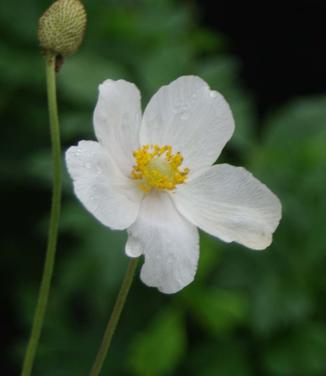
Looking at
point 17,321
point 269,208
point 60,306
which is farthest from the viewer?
point 17,321

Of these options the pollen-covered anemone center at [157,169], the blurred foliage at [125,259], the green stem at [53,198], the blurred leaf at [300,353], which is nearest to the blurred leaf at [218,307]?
the blurred foliage at [125,259]

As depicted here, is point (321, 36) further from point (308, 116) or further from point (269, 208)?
point (269, 208)

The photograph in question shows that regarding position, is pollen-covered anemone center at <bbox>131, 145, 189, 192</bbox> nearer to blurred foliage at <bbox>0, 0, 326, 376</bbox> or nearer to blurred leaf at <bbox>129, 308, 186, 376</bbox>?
blurred foliage at <bbox>0, 0, 326, 376</bbox>

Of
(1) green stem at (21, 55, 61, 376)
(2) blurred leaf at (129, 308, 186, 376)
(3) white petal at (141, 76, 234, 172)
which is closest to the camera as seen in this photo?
(1) green stem at (21, 55, 61, 376)

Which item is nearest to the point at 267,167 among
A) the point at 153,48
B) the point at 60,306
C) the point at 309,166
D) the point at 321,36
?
the point at 309,166

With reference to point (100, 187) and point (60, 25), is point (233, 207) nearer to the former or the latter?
point (100, 187)

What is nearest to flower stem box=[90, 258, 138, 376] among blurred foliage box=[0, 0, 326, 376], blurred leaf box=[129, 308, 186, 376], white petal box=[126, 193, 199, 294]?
white petal box=[126, 193, 199, 294]

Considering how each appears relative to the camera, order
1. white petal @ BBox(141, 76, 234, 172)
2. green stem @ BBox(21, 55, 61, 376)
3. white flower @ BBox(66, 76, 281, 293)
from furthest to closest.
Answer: white petal @ BBox(141, 76, 234, 172)
white flower @ BBox(66, 76, 281, 293)
green stem @ BBox(21, 55, 61, 376)
